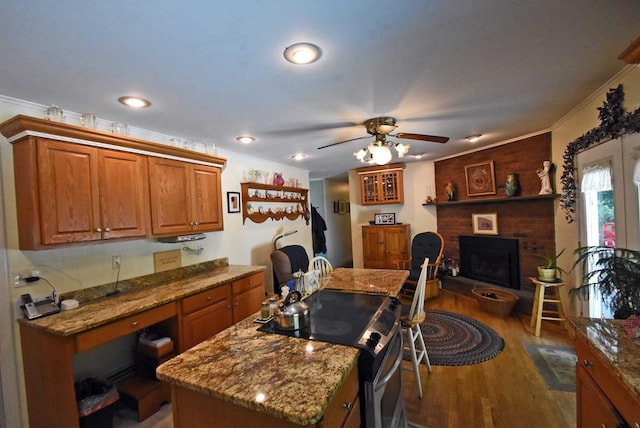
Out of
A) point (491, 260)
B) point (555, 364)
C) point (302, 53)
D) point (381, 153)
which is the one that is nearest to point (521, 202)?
point (491, 260)

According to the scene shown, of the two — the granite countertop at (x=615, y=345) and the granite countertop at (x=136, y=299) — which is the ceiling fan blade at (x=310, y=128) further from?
the granite countertop at (x=615, y=345)

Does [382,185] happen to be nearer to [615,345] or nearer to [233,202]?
[233,202]

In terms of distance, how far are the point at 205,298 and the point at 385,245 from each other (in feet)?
11.2

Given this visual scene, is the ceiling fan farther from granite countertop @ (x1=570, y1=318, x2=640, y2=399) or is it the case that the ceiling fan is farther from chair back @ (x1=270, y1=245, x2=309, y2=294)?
chair back @ (x1=270, y1=245, x2=309, y2=294)

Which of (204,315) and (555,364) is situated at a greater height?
(204,315)

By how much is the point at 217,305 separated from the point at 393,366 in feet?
5.83

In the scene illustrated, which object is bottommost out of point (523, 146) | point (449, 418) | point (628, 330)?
point (449, 418)

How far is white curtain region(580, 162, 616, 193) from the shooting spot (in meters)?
2.12

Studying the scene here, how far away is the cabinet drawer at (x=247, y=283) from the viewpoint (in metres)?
2.78

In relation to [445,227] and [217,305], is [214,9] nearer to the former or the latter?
[217,305]

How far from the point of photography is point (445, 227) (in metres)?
4.80

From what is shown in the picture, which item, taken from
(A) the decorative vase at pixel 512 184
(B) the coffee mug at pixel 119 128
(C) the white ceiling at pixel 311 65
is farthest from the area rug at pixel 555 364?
(B) the coffee mug at pixel 119 128

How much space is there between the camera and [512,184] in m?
3.69

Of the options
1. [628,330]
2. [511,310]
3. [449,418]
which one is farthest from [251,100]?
[511,310]
